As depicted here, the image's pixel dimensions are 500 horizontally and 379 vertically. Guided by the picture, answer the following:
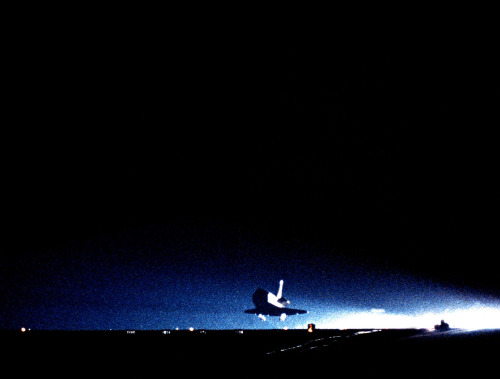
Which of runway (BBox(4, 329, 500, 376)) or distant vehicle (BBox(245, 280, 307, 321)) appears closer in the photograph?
runway (BBox(4, 329, 500, 376))

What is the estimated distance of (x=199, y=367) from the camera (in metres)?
14.6

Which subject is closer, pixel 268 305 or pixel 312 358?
pixel 312 358

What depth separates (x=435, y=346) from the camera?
14.8 m

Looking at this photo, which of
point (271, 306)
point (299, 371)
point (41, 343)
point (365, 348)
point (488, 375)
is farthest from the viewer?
point (271, 306)

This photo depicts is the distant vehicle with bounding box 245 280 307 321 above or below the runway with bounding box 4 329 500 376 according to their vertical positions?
above

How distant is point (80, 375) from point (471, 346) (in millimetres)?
13634

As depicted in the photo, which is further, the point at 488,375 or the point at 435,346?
the point at 435,346

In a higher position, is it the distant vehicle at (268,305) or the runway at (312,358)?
the distant vehicle at (268,305)

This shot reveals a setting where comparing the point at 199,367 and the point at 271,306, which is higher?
the point at 271,306

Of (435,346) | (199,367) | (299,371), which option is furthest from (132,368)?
(435,346)

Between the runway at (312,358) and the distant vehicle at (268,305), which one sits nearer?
the runway at (312,358)

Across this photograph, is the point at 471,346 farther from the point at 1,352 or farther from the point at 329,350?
the point at 1,352

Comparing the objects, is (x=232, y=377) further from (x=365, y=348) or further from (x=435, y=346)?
(x=435, y=346)

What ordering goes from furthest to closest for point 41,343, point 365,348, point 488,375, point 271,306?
1. point 271,306
2. point 41,343
3. point 365,348
4. point 488,375
